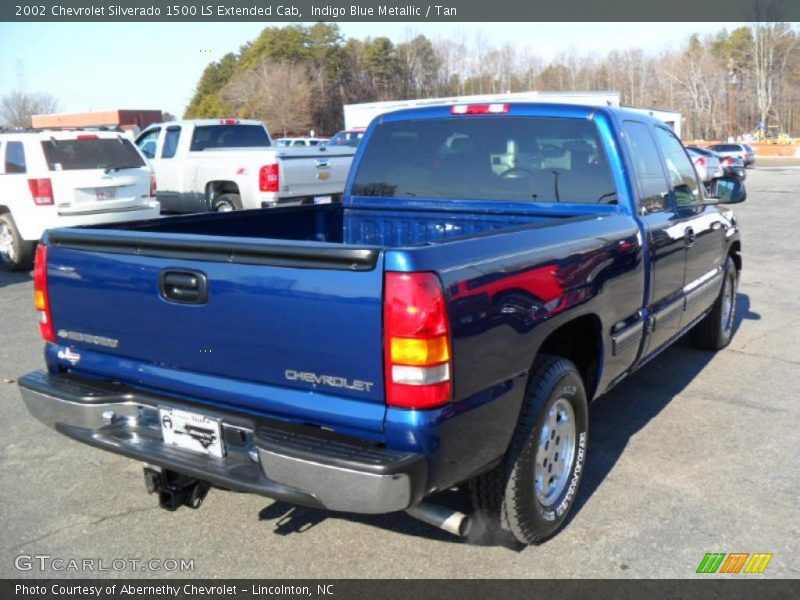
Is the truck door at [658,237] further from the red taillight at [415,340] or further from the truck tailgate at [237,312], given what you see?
the truck tailgate at [237,312]

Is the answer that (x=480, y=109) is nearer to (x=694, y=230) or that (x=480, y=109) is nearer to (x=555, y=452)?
(x=694, y=230)

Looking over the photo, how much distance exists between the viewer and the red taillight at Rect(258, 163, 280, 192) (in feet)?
39.2

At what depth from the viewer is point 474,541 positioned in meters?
3.53

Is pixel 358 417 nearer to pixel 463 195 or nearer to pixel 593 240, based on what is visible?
pixel 593 240

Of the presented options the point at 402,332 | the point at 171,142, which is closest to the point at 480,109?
the point at 402,332

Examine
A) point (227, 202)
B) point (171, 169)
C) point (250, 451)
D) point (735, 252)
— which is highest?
point (171, 169)

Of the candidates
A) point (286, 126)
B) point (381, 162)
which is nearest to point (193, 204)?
point (381, 162)

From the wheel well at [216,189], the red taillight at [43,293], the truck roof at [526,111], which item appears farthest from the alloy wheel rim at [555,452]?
the wheel well at [216,189]

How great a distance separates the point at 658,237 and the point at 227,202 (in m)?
9.70

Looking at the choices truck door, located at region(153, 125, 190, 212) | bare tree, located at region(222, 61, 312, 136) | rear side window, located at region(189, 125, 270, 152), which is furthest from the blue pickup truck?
bare tree, located at region(222, 61, 312, 136)

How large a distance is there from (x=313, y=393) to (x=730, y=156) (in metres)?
37.6

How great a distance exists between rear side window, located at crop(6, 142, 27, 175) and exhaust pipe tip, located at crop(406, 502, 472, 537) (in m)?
9.57

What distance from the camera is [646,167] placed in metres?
4.53

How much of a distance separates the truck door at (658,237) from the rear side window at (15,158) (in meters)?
8.94
